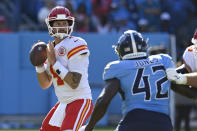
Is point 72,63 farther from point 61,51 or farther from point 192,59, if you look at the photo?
point 192,59

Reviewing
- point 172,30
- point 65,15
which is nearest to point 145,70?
point 65,15

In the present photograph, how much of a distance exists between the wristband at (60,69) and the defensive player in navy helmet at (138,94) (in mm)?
1135

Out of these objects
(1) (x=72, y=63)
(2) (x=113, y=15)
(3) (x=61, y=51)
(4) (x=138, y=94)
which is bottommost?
(4) (x=138, y=94)

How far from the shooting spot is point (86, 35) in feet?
37.8

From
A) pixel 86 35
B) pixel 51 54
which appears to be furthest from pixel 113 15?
pixel 51 54

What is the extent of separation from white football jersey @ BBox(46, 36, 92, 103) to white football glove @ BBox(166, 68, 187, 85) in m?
1.20

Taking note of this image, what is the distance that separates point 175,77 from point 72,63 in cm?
136

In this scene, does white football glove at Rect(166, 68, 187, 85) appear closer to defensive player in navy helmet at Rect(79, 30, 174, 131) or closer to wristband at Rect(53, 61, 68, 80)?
defensive player in navy helmet at Rect(79, 30, 174, 131)

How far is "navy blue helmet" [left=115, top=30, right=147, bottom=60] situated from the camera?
460 centimetres

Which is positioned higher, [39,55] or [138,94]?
[39,55]

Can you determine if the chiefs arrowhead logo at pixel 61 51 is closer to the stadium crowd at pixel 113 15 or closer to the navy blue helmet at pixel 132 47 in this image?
the navy blue helmet at pixel 132 47

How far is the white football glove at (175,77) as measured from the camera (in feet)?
14.9

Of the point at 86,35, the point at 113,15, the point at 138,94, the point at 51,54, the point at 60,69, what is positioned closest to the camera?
the point at 138,94

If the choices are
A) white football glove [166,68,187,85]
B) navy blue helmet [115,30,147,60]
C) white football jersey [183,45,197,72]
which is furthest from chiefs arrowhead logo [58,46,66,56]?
white football glove [166,68,187,85]
